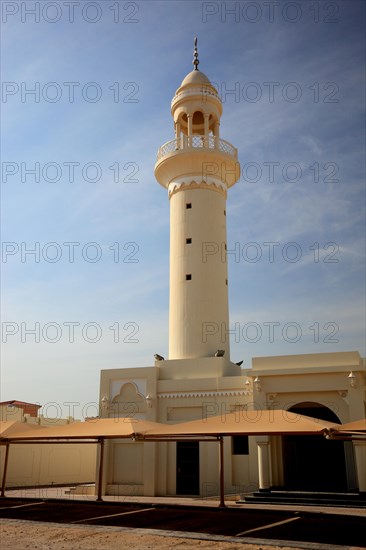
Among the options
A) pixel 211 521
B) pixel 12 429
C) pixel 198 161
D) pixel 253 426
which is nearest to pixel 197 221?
pixel 198 161

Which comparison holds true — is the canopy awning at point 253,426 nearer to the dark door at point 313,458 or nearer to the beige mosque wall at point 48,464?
the dark door at point 313,458

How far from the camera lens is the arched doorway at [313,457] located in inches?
808

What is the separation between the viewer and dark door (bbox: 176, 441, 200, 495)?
65.2 feet

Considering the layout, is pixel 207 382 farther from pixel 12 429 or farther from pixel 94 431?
pixel 12 429

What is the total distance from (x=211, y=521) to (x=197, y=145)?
17455mm

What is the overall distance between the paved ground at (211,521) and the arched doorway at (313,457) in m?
5.64

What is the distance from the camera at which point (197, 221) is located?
24.2 m

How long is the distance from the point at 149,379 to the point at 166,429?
696 cm

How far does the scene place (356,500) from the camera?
52.9ft

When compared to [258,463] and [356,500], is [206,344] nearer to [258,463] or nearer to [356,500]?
[258,463]

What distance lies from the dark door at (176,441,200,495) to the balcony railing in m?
13.2

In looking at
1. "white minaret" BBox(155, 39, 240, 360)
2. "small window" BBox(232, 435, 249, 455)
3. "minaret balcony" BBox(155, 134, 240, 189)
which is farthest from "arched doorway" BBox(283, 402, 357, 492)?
"minaret balcony" BBox(155, 134, 240, 189)

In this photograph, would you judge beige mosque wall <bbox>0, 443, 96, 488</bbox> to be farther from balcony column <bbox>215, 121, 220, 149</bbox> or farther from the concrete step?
balcony column <bbox>215, 121, 220, 149</bbox>

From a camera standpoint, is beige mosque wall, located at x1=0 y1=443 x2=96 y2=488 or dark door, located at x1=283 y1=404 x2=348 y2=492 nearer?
dark door, located at x1=283 y1=404 x2=348 y2=492
